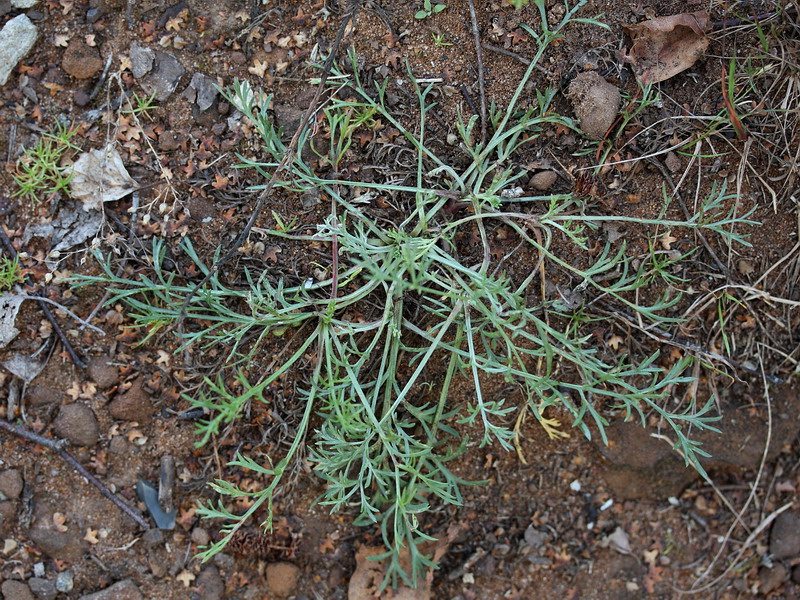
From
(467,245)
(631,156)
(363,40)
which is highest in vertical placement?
(363,40)

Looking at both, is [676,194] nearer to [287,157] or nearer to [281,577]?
[287,157]

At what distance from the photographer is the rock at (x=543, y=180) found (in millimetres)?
2506

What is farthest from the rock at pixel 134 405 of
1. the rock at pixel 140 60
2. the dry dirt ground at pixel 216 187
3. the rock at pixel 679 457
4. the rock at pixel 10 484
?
the rock at pixel 679 457

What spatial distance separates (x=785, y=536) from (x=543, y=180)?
183 cm

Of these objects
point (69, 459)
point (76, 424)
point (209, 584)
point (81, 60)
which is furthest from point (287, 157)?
point (209, 584)

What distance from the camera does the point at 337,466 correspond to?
232 centimetres

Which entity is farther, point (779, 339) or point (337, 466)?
point (779, 339)

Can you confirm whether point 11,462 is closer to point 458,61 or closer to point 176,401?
point 176,401

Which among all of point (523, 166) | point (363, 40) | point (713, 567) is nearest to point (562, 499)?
point (713, 567)

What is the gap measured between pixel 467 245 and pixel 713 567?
174 cm

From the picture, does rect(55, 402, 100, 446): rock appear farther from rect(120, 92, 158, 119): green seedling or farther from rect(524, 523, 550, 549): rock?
rect(524, 523, 550, 549): rock

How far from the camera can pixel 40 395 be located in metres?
2.54

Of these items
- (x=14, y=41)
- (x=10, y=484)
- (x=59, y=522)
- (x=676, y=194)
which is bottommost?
(x=59, y=522)

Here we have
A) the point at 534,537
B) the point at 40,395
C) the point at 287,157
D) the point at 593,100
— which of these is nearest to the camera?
the point at 287,157
